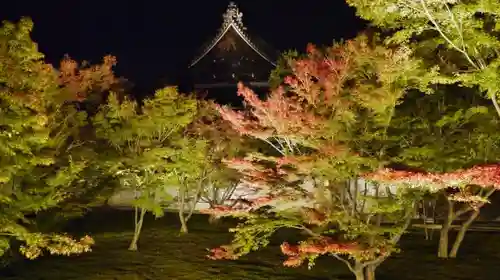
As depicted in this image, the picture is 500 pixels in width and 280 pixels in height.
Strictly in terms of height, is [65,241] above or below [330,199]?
below

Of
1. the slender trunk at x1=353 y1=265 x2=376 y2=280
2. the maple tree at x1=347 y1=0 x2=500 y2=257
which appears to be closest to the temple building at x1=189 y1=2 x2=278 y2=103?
the slender trunk at x1=353 y1=265 x2=376 y2=280

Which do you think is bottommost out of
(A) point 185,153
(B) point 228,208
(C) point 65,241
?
(C) point 65,241

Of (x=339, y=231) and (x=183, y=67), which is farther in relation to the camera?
(x=183, y=67)

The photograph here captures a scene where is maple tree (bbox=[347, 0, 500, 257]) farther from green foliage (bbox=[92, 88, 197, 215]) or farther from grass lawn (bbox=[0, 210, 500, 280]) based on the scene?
green foliage (bbox=[92, 88, 197, 215])

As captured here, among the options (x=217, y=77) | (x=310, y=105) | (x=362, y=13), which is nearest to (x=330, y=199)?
(x=310, y=105)

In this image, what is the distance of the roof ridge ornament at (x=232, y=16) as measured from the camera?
31406 mm

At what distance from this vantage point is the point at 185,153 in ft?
52.4

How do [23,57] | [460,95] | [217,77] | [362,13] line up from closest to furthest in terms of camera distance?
[362,13]
[23,57]
[460,95]
[217,77]

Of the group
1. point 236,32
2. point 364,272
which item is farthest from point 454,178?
point 236,32

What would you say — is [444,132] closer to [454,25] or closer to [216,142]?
[454,25]

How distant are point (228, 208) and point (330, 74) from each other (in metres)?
2.66

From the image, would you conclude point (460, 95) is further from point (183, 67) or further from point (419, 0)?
point (183, 67)

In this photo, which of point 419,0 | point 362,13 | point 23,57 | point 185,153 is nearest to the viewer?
point 419,0

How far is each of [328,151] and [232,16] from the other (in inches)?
939
